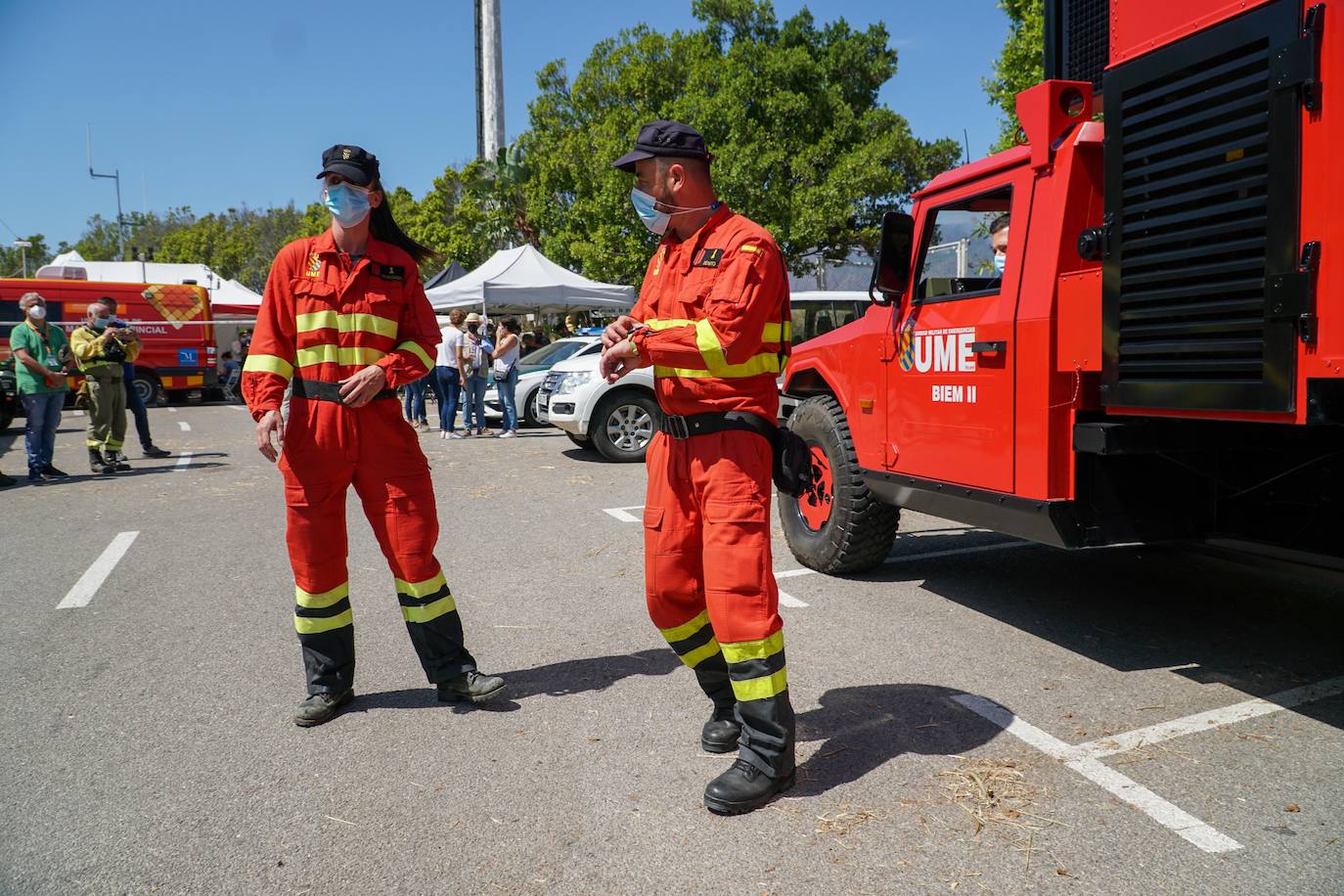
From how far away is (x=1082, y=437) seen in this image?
3693 millimetres

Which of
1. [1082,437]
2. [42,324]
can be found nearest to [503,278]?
[42,324]

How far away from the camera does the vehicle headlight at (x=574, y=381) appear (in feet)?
36.9

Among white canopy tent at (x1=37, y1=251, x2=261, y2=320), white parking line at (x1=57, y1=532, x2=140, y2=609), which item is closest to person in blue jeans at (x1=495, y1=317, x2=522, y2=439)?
white parking line at (x1=57, y1=532, x2=140, y2=609)

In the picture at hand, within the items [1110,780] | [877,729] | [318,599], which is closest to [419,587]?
[318,599]

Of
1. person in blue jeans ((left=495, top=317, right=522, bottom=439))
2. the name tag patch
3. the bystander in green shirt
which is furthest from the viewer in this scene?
person in blue jeans ((left=495, top=317, right=522, bottom=439))

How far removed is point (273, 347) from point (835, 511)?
3196 millimetres

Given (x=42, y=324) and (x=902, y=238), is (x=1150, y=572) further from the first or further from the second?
(x=42, y=324)

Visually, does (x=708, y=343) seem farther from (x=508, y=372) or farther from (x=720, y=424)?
(x=508, y=372)

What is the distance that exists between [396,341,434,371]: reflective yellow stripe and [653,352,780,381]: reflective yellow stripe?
3.59 ft

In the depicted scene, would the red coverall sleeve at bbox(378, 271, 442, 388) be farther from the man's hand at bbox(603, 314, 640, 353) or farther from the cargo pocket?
the cargo pocket

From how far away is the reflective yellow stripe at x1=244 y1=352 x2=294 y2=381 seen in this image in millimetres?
3426

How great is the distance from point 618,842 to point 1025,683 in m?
2.01

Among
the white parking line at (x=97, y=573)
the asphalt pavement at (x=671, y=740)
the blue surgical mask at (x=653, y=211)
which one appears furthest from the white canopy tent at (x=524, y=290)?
the blue surgical mask at (x=653, y=211)

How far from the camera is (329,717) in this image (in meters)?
3.60
